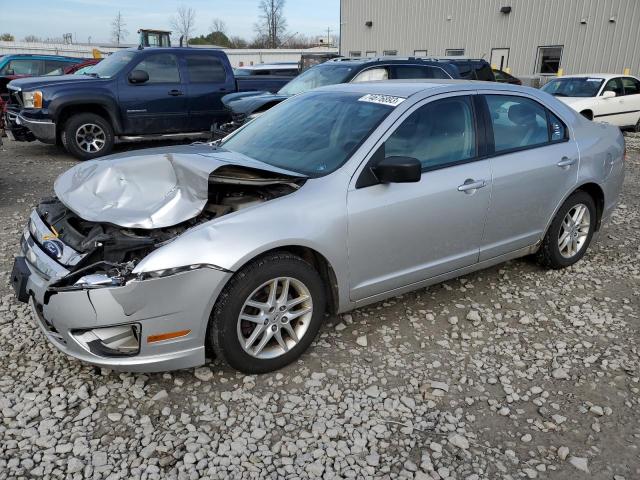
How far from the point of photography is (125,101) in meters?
9.00

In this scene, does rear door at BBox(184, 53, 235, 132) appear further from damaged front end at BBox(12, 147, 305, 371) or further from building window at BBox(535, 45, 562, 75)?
building window at BBox(535, 45, 562, 75)

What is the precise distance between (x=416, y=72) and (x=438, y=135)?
5696 millimetres

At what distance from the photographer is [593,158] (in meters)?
4.46

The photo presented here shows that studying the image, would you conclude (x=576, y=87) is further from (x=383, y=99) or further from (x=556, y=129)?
(x=383, y=99)

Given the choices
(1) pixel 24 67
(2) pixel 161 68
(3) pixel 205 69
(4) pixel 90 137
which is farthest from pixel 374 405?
(1) pixel 24 67

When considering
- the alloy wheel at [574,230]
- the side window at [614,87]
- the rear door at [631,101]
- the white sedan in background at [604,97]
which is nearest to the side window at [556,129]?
the alloy wheel at [574,230]

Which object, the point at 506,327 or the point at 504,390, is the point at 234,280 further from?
the point at 506,327

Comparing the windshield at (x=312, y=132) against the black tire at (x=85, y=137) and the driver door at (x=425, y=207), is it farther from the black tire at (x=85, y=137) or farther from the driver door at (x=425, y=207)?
the black tire at (x=85, y=137)

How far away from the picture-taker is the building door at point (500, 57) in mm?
21406

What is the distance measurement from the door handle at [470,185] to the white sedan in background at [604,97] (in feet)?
31.7

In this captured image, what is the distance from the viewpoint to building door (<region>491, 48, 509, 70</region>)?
21.4 meters

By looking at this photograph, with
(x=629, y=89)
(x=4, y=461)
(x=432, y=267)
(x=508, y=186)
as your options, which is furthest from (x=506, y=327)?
(x=629, y=89)

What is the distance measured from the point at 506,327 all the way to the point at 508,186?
1.02m

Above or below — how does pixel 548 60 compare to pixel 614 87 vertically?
above
